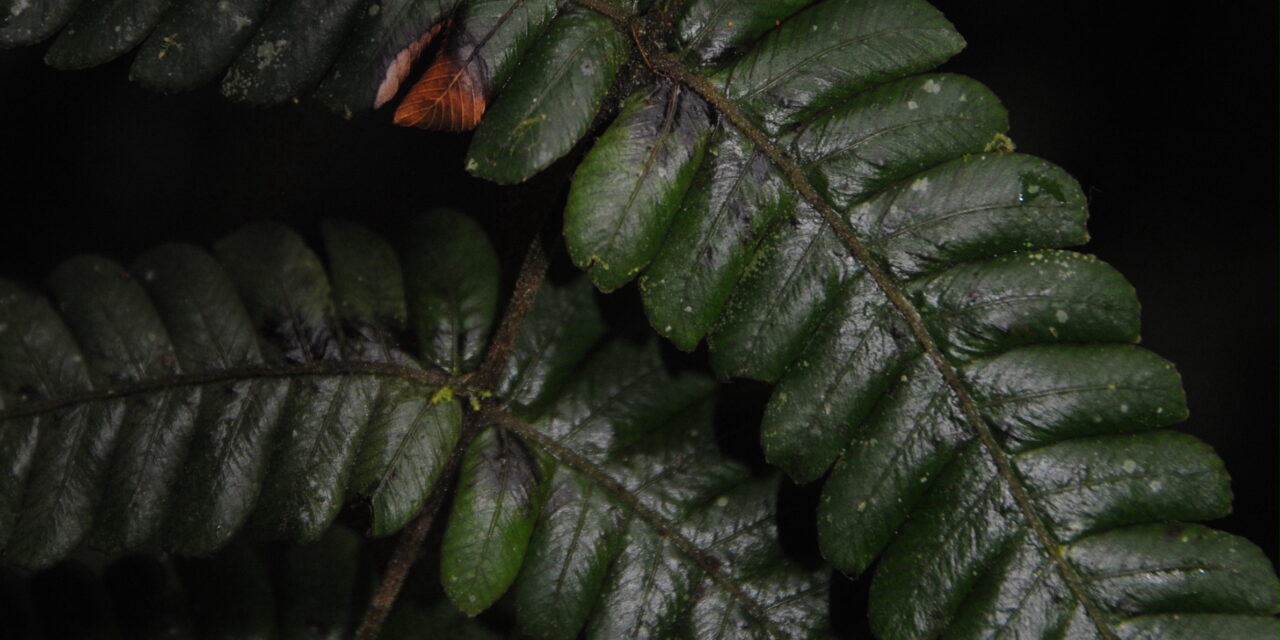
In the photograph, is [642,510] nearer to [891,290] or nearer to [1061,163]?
[891,290]

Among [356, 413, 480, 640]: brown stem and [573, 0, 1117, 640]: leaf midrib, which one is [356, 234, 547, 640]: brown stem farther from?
[573, 0, 1117, 640]: leaf midrib

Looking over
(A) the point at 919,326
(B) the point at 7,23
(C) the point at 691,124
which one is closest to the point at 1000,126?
(A) the point at 919,326

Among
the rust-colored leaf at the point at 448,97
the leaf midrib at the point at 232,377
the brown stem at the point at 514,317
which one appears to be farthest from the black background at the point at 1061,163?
the rust-colored leaf at the point at 448,97

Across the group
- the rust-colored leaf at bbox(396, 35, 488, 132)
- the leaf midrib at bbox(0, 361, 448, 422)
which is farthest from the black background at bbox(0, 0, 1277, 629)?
the rust-colored leaf at bbox(396, 35, 488, 132)

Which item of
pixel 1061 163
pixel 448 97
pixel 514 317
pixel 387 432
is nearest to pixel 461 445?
pixel 387 432

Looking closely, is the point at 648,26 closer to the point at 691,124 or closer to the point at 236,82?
the point at 691,124
